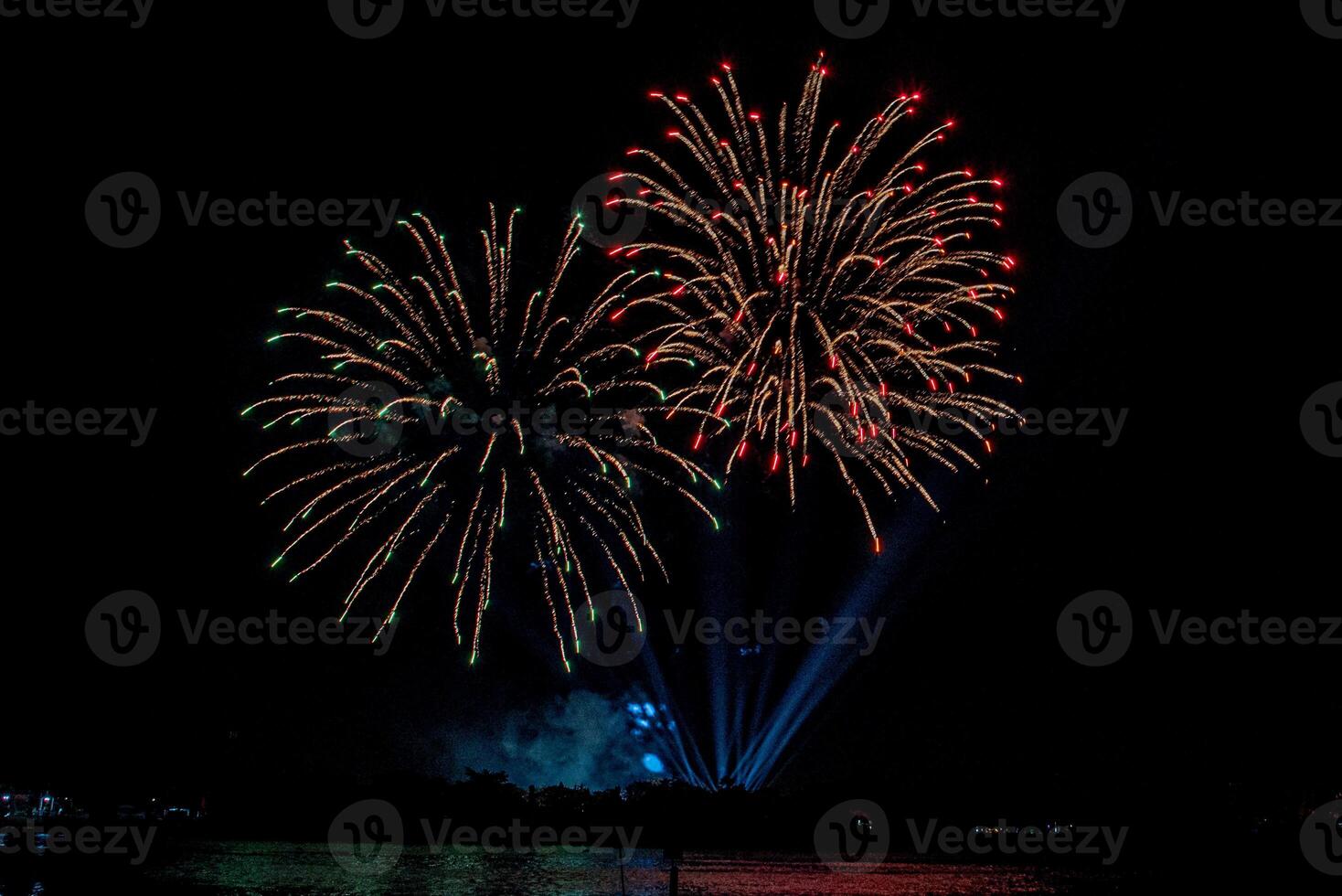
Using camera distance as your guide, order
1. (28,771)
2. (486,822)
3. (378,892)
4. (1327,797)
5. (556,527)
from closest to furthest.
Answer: (556,527)
(378,892)
(28,771)
(1327,797)
(486,822)

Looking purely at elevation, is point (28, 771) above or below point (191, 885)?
below

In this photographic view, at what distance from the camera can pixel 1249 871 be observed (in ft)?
167

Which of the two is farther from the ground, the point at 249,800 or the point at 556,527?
the point at 556,527

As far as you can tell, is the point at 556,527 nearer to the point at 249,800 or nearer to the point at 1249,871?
the point at 1249,871

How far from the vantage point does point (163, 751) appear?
2472 inches

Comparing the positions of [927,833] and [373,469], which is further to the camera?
[927,833]

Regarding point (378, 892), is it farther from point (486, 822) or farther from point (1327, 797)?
point (1327, 797)

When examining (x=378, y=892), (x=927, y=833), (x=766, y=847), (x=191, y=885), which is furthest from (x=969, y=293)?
(x=927, y=833)

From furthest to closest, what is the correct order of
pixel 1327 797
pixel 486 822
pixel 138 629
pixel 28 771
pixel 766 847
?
pixel 486 822, pixel 766 847, pixel 1327 797, pixel 28 771, pixel 138 629

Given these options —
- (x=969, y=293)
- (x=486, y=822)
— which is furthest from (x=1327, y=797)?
(x=969, y=293)

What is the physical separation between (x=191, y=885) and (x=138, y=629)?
63.7 feet

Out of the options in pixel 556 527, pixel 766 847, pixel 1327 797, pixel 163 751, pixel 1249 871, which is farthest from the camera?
pixel 766 847

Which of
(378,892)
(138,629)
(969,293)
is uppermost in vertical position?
(969,293)

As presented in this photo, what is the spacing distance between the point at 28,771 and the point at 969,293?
53.8 meters
